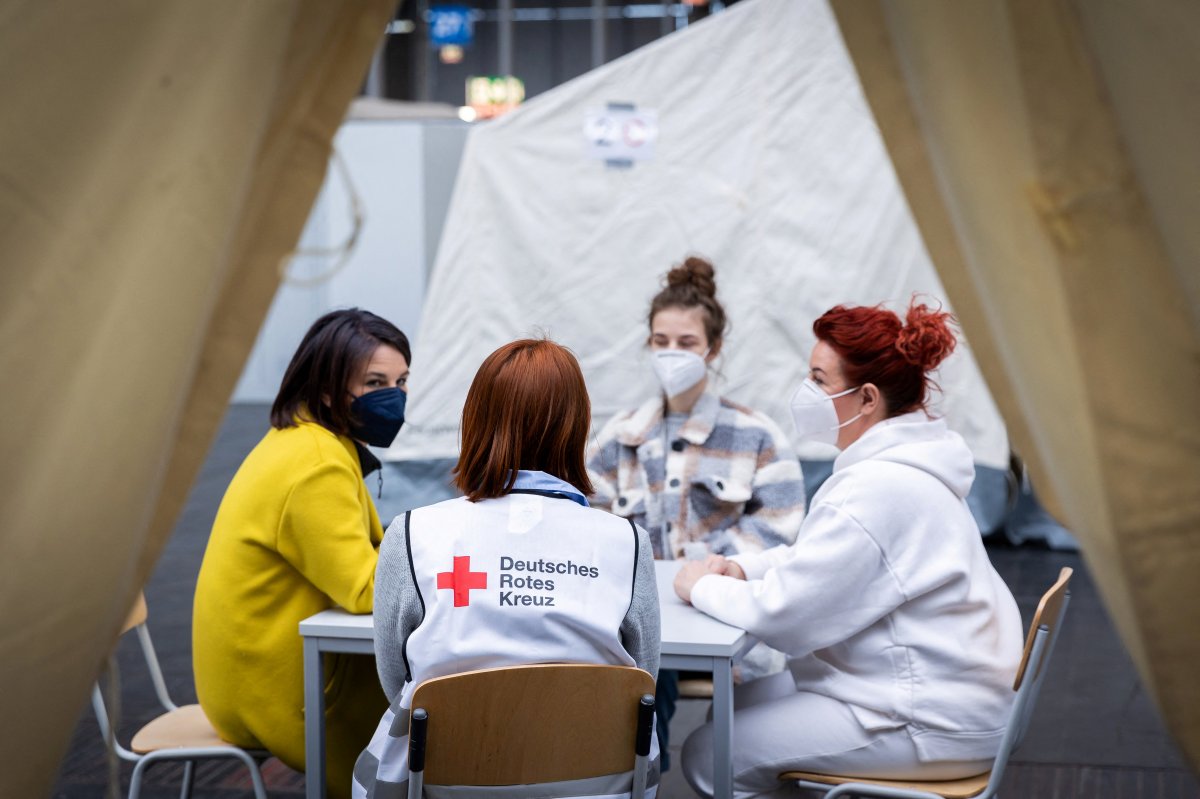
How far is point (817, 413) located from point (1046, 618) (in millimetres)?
635

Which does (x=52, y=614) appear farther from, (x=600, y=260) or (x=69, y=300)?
(x=600, y=260)

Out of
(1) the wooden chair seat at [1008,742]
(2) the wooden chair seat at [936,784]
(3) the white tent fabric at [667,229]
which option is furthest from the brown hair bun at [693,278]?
(3) the white tent fabric at [667,229]

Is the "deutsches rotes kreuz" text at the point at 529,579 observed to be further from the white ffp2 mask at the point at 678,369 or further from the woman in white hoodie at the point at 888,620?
the white ffp2 mask at the point at 678,369

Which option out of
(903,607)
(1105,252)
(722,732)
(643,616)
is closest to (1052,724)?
(903,607)

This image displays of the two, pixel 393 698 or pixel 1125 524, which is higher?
pixel 1125 524

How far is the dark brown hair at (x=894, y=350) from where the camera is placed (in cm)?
251

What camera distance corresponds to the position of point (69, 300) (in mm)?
1198

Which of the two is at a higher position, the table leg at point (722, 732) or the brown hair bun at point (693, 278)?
the brown hair bun at point (693, 278)

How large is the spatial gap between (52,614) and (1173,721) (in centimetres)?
117

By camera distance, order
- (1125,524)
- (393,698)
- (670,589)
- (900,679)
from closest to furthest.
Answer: (1125,524)
(393,698)
(900,679)
(670,589)

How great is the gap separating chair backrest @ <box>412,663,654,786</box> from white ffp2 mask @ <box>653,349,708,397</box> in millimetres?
1640

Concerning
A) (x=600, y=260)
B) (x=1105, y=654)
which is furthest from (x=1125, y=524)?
(x=600, y=260)

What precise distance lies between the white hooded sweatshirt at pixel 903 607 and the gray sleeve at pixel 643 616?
0.41m

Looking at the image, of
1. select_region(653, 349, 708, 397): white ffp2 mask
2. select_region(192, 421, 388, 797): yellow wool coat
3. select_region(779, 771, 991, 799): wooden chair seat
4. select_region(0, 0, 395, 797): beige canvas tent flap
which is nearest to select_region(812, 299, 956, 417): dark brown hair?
select_region(779, 771, 991, 799): wooden chair seat
